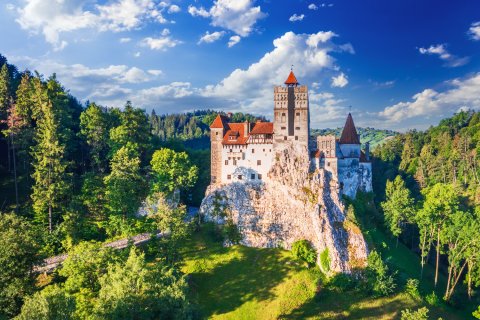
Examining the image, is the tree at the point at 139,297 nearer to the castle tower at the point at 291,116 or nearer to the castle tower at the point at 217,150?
the castle tower at the point at 217,150

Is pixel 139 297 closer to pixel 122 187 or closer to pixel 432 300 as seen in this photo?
pixel 122 187

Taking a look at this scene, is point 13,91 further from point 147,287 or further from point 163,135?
point 163,135

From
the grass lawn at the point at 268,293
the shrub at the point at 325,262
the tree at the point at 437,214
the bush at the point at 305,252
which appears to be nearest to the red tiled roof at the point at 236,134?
the grass lawn at the point at 268,293

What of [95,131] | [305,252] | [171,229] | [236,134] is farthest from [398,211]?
[95,131]

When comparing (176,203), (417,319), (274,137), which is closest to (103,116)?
(176,203)

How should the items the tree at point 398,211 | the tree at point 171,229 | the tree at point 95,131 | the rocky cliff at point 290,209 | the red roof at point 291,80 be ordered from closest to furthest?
the tree at point 171,229
the rocky cliff at point 290,209
the red roof at point 291,80
the tree at point 95,131
the tree at point 398,211

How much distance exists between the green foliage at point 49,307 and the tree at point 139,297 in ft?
9.39

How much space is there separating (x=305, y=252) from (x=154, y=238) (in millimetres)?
25608

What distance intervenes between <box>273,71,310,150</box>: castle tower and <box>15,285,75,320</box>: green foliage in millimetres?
46726

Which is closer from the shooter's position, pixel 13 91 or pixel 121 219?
pixel 121 219

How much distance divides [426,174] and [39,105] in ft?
356

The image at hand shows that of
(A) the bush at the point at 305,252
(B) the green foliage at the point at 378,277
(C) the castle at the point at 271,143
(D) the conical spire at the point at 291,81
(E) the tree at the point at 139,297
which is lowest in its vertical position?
(B) the green foliage at the point at 378,277

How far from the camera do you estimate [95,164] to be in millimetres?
78438

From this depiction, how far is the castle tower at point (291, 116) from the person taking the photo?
70562 millimetres
